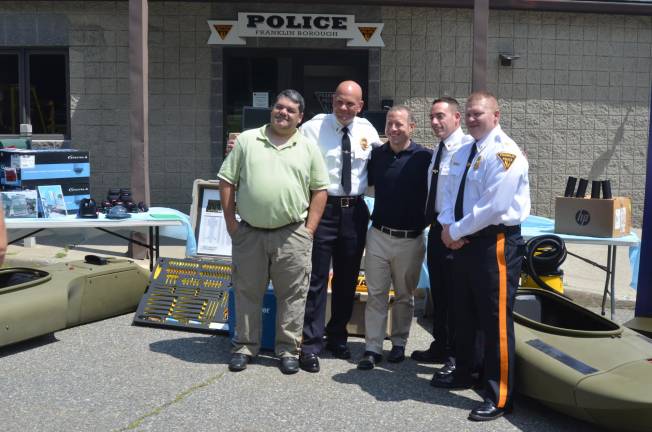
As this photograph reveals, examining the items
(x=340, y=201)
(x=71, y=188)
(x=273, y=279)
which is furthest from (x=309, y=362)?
(x=71, y=188)

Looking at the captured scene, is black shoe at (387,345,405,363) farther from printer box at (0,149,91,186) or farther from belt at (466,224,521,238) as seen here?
printer box at (0,149,91,186)

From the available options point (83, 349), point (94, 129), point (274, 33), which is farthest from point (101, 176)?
point (83, 349)

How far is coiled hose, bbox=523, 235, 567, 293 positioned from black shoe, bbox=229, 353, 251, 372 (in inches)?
87.8

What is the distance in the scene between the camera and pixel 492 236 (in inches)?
173

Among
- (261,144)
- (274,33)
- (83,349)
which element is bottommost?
(83,349)

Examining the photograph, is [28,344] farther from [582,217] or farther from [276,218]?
[582,217]

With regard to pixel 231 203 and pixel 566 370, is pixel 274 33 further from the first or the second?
pixel 566 370

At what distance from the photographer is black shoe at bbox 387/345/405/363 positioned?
5.37m

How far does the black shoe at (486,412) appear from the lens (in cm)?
431

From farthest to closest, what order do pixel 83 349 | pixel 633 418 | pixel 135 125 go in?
pixel 135 125 → pixel 83 349 → pixel 633 418

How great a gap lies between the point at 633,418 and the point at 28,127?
8.25 meters

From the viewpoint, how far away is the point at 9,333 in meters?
5.24

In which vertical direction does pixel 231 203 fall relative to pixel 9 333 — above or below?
above

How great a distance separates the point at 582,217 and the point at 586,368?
275cm
